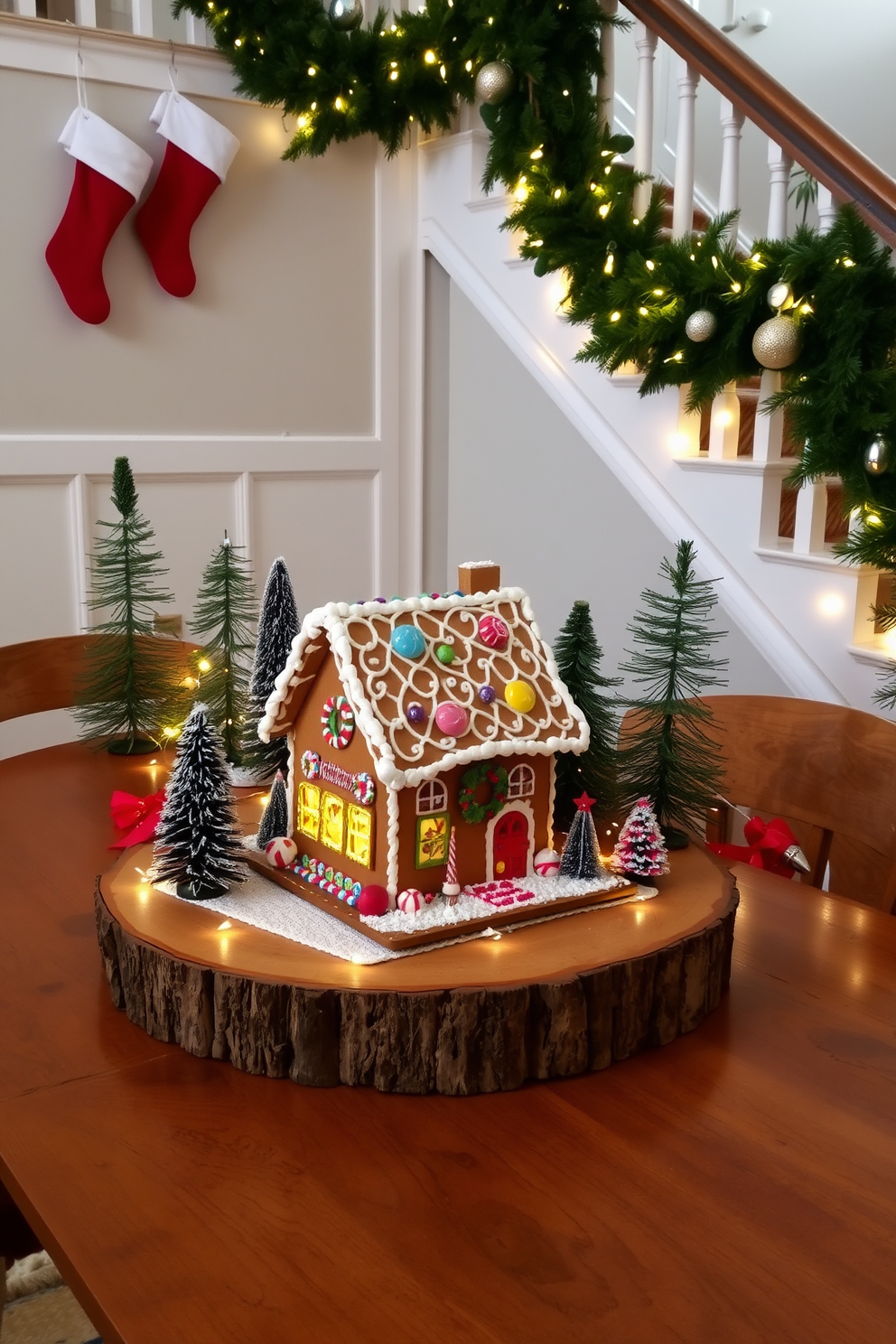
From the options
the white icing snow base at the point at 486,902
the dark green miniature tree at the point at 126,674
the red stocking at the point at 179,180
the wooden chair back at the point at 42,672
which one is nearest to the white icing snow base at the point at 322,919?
the white icing snow base at the point at 486,902

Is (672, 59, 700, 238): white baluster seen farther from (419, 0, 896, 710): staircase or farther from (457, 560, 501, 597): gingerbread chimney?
(457, 560, 501, 597): gingerbread chimney

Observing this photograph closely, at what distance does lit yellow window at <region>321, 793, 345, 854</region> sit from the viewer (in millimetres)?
1091

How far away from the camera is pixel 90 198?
2639 millimetres

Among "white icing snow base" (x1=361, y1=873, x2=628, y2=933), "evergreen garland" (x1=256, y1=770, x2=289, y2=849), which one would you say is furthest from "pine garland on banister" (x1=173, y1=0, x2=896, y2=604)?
"evergreen garland" (x1=256, y1=770, x2=289, y2=849)

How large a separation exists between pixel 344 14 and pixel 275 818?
7.79ft

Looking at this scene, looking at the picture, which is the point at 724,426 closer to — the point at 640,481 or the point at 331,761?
the point at 640,481

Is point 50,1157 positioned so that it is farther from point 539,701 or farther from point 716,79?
point 716,79

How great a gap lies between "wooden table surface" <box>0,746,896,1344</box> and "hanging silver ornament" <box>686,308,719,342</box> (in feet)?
4.60

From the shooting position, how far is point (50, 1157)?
0.81m

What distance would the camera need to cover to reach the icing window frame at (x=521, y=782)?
112 cm

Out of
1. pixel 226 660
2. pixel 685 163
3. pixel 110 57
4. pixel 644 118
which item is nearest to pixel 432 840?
pixel 226 660

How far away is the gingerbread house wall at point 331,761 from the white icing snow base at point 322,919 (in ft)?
0.15

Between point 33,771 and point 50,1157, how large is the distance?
3.19 ft

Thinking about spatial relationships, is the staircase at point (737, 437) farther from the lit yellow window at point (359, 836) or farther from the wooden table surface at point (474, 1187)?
the lit yellow window at point (359, 836)
